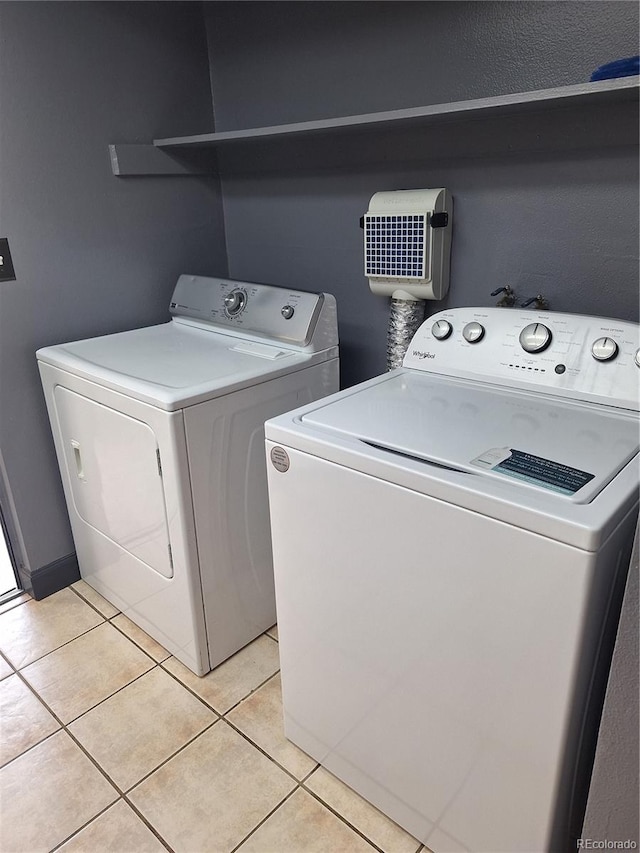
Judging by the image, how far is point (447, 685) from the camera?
112 cm

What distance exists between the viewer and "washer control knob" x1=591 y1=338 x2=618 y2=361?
4.27ft

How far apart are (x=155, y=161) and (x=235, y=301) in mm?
618

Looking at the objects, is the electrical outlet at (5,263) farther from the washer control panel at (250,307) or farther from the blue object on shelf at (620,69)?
the blue object on shelf at (620,69)

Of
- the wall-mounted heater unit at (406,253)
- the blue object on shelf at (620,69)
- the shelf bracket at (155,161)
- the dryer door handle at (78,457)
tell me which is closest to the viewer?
the blue object on shelf at (620,69)

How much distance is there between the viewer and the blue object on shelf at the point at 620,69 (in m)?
1.20

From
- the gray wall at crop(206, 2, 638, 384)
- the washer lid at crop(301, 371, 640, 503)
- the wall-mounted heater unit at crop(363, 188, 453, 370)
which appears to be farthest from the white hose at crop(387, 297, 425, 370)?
the washer lid at crop(301, 371, 640, 503)

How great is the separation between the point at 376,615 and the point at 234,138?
1528 mm

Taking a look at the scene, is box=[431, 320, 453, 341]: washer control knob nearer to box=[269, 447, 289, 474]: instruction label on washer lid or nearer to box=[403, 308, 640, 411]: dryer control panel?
box=[403, 308, 640, 411]: dryer control panel

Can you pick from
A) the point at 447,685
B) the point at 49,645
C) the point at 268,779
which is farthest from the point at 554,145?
the point at 49,645

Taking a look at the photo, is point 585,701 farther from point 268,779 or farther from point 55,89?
point 55,89

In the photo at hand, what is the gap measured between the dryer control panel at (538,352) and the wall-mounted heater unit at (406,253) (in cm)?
20

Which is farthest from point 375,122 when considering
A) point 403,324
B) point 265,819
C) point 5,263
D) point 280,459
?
point 265,819

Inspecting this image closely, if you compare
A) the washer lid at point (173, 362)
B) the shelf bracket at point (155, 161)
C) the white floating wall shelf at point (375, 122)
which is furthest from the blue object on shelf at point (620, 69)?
the shelf bracket at point (155, 161)

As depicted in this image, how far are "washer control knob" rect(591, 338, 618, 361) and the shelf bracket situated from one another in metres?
1.61
